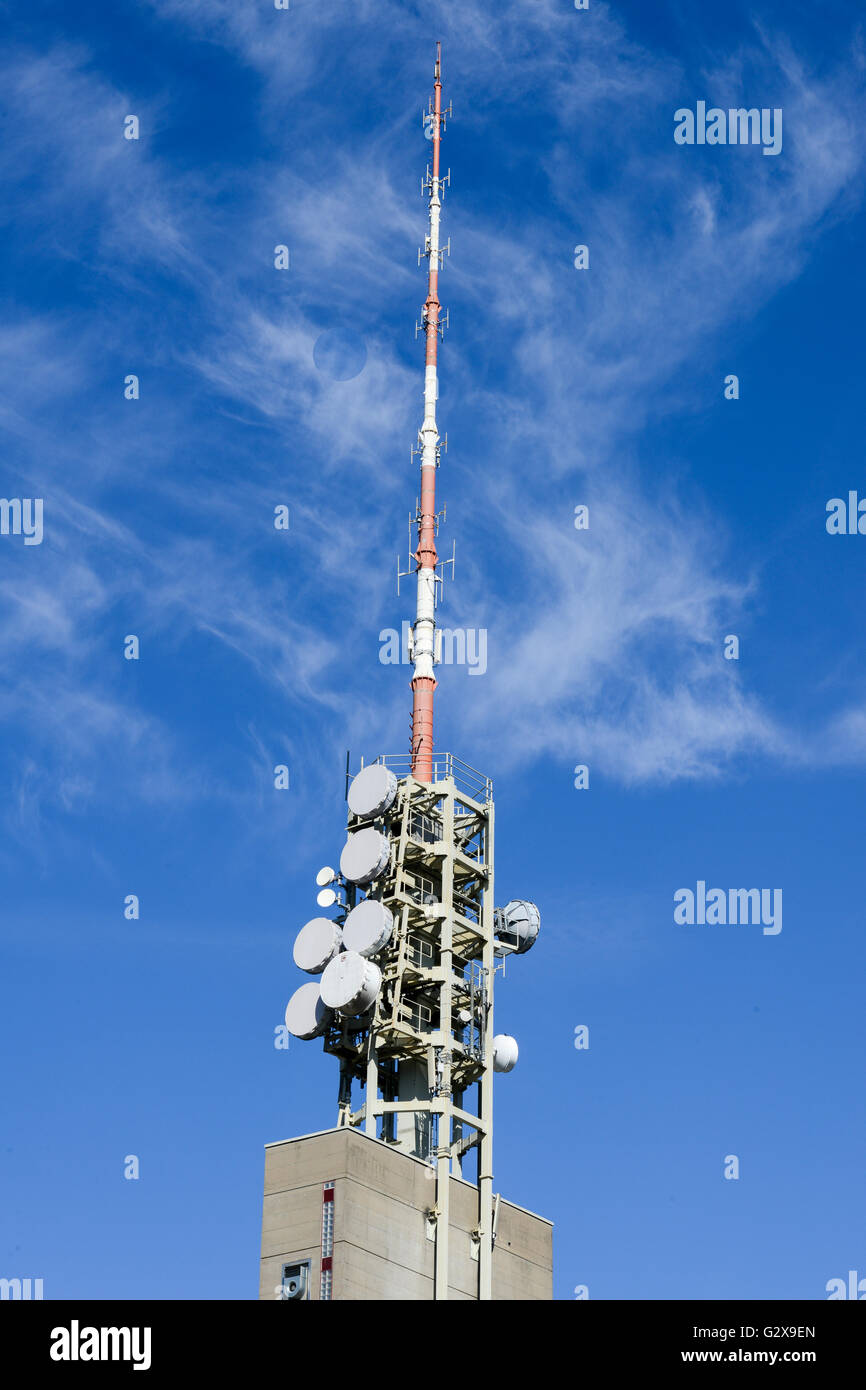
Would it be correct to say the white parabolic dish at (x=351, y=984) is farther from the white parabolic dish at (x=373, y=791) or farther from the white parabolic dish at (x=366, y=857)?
the white parabolic dish at (x=373, y=791)

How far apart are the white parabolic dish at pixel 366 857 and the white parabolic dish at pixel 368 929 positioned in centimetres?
187

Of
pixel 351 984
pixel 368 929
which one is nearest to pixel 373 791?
pixel 368 929

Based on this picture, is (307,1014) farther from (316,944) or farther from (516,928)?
(516,928)

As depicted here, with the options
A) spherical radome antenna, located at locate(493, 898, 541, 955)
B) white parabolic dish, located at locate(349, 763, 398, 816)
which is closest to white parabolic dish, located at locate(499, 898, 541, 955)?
spherical radome antenna, located at locate(493, 898, 541, 955)

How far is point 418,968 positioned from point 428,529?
23409 mm

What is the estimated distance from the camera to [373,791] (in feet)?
286

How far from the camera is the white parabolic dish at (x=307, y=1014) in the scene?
278 feet

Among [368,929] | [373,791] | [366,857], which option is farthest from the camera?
[373,791]

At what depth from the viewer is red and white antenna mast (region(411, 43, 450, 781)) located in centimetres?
9288

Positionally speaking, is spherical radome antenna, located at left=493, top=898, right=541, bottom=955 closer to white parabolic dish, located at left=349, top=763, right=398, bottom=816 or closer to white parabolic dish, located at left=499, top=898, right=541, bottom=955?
white parabolic dish, located at left=499, top=898, right=541, bottom=955
